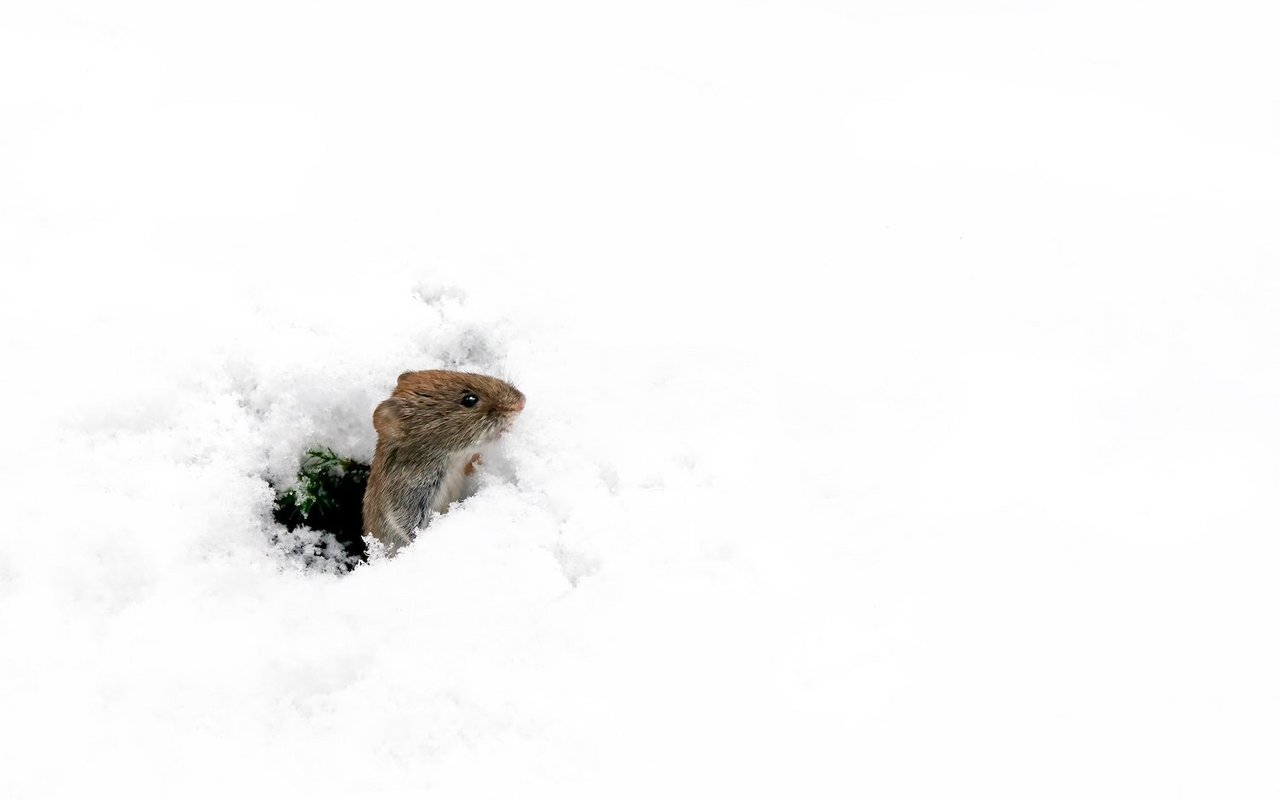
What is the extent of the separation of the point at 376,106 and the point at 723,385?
297 cm

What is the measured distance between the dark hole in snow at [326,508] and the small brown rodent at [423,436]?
0.78ft

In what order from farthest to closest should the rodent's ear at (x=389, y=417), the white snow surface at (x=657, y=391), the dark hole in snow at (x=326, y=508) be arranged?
the dark hole in snow at (x=326, y=508)
the rodent's ear at (x=389, y=417)
the white snow surface at (x=657, y=391)

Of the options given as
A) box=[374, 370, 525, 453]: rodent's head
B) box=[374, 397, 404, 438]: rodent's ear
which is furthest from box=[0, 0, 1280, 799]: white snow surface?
box=[374, 397, 404, 438]: rodent's ear

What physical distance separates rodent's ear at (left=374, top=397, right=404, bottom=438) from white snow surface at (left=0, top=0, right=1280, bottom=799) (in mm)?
357

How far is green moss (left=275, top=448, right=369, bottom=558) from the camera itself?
377 centimetres

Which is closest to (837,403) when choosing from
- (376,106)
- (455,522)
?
(455,522)

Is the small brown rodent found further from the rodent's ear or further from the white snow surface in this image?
the white snow surface

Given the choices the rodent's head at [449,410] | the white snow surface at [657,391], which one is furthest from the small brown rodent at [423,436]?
the white snow surface at [657,391]

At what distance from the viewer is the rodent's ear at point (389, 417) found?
3.63m

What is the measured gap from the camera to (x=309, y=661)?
9.45 feet

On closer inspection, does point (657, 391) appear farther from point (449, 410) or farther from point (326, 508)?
point (326, 508)

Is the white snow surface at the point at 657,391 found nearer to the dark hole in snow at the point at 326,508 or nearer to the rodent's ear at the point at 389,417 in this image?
the dark hole in snow at the point at 326,508

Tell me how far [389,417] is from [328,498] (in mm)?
634

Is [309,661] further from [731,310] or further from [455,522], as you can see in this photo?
[731,310]
